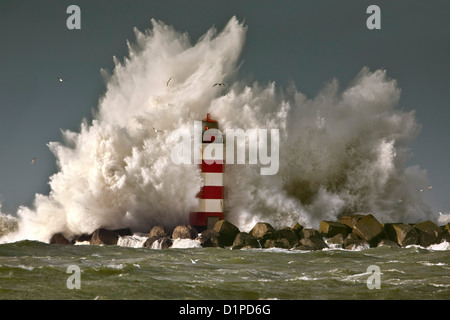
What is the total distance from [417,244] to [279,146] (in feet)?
22.7

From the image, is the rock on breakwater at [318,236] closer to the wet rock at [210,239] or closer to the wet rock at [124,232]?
the wet rock at [210,239]

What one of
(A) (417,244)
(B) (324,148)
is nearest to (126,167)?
(B) (324,148)

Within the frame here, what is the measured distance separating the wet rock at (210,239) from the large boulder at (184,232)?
0.44 meters

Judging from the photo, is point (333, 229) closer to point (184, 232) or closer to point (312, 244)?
point (312, 244)

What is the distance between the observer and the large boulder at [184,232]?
22.4m

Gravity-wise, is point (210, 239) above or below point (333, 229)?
below

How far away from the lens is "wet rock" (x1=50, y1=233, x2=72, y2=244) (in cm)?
2461

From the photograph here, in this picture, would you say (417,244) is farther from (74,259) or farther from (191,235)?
(74,259)

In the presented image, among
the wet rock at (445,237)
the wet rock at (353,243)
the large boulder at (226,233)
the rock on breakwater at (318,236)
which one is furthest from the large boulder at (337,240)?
the wet rock at (445,237)

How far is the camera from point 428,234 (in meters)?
22.2

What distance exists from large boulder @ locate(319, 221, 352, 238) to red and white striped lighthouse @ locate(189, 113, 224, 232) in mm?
3645

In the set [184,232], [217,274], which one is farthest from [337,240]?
[217,274]

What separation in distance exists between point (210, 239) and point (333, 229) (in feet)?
12.3

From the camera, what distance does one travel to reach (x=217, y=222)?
22625 millimetres
